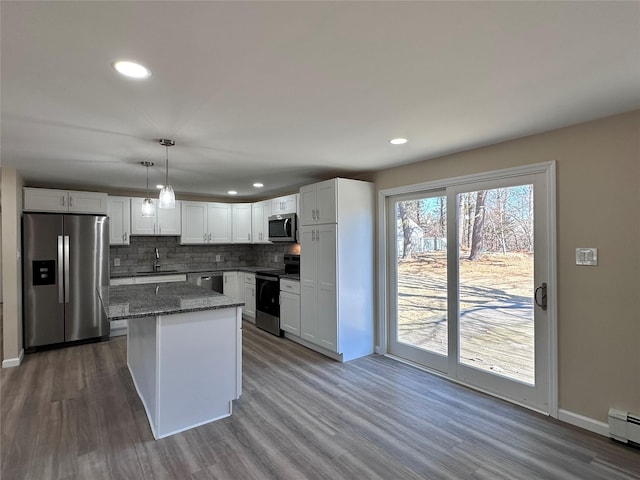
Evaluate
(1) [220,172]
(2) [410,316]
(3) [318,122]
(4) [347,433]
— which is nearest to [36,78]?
(3) [318,122]

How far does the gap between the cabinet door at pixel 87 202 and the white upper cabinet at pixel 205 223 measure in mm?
1253

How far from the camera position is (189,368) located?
2590 millimetres

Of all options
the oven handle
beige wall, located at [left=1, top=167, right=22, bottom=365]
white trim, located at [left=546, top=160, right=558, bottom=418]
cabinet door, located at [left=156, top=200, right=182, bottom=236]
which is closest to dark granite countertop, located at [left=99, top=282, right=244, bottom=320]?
beige wall, located at [left=1, top=167, right=22, bottom=365]

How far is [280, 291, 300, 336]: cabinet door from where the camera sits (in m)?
4.63

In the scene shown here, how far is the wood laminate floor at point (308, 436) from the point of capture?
209cm

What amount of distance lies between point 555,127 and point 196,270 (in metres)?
5.51

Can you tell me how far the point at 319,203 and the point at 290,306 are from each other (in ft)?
5.15

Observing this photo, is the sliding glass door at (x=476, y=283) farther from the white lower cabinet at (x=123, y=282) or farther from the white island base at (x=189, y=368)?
the white lower cabinet at (x=123, y=282)

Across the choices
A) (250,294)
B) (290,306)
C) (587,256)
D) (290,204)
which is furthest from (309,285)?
(587,256)

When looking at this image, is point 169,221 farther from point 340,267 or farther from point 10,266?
point 340,267

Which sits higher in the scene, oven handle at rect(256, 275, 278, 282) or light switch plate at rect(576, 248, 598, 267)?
light switch plate at rect(576, 248, 598, 267)

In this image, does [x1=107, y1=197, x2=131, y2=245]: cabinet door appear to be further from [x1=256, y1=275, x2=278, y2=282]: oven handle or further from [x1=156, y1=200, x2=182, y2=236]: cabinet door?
[x1=256, y1=275, x2=278, y2=282]: oven handle

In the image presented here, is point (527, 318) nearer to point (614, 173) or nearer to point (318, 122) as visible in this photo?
point (614, 173)

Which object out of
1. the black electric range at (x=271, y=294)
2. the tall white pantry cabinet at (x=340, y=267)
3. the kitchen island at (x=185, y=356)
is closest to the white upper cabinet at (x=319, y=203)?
the tall white pantry cabinet at (x=340, y=267)
